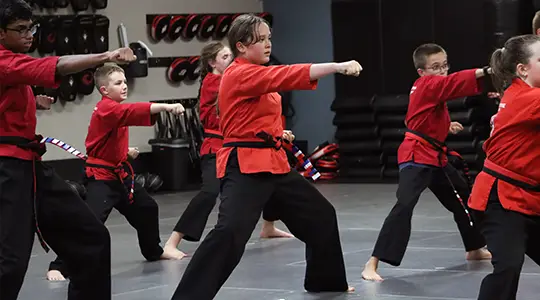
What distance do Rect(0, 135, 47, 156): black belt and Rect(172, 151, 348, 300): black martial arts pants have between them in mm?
979

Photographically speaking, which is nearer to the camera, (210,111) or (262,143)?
(262,143)

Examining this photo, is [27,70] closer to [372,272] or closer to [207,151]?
[372,272]

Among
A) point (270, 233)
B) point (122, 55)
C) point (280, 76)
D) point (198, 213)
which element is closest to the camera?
point (122, 55)

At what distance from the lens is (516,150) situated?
4918mm

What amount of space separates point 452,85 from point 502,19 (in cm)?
630

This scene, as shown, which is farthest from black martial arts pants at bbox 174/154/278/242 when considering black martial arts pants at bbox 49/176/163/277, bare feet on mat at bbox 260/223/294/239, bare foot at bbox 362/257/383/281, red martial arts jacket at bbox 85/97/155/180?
bare foot at bbox 362/257/383/281

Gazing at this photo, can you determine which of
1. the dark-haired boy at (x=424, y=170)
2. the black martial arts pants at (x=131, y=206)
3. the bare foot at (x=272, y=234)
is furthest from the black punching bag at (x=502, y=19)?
the black martial arts pants at (x=131, y=206)

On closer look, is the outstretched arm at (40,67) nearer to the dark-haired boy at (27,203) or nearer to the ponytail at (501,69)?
the dark-haired boy at (27,203)

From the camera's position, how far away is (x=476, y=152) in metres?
13.2

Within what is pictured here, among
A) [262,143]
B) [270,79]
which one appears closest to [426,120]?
[262,143]

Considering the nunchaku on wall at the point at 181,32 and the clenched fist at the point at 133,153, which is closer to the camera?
the clenched fist at the point at 133,153

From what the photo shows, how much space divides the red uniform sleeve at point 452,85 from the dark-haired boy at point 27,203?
2.51 meters

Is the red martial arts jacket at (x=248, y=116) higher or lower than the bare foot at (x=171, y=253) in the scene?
higher

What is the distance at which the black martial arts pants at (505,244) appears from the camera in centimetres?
462
